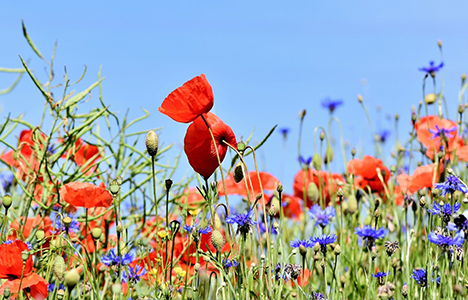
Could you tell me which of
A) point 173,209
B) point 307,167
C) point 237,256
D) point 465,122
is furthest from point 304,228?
point 237,256

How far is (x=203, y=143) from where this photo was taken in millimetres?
1109

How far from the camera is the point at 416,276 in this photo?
1.13 meters

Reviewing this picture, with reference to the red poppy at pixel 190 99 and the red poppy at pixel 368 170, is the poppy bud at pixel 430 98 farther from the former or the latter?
the red poppy at pixel 190 99

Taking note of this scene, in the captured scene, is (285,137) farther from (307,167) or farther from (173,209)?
(173,209)

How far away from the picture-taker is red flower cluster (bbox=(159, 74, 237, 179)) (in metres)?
1.05

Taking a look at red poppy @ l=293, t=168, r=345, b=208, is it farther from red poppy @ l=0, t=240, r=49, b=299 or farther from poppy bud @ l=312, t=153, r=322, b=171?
red poppy @ l=0, t=240, r=49, b=299

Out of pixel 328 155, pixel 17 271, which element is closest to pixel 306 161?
pixel 328 155

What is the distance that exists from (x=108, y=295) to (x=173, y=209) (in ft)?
1.48

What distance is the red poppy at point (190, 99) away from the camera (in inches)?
41.1

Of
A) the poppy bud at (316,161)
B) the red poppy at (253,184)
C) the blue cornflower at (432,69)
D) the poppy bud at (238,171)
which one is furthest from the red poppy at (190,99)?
the blue cornflower at (432,69)

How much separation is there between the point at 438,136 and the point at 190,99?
3.97 feet

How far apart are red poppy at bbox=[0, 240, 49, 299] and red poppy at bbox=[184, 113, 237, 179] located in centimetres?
38

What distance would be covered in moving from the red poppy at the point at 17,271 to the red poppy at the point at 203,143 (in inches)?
15.2

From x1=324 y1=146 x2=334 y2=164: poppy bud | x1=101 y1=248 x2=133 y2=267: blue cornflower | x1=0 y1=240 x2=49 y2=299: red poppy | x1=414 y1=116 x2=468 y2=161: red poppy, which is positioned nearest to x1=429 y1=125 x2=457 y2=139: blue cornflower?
x1=414 y1=116 x2=468 y2=161: red poppy
